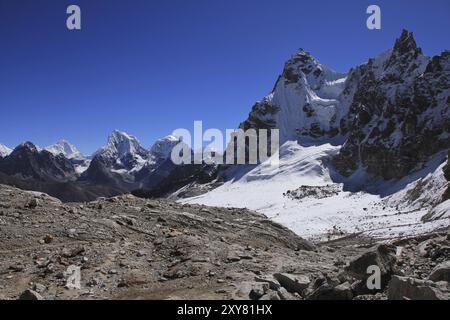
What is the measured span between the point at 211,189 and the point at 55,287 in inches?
7044

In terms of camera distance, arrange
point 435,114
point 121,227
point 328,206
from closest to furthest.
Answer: point 121,227, point 328,206, point 435,114

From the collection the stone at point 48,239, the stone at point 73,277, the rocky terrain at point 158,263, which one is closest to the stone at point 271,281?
the rocky terrain at point 158,263

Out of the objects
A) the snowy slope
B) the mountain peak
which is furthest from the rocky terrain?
the mountain peak

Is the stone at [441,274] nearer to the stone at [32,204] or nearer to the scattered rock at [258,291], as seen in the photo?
the scattered rock at [258,291]

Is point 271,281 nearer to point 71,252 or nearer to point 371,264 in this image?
point 371,264

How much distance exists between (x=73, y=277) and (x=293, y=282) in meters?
6.80

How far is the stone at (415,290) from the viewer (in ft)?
32.7

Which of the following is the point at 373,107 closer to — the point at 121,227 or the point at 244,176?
the point at 244,176

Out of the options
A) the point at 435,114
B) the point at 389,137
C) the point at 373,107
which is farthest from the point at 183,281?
the point at 373,107

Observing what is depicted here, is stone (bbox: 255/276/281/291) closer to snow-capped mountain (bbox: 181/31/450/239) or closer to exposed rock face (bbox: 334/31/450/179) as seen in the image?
snow-capped mountain (bbox: 181/31/450/239)

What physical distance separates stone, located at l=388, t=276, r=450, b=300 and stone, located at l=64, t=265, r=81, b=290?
8.94 metres

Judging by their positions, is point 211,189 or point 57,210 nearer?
point 57,210
